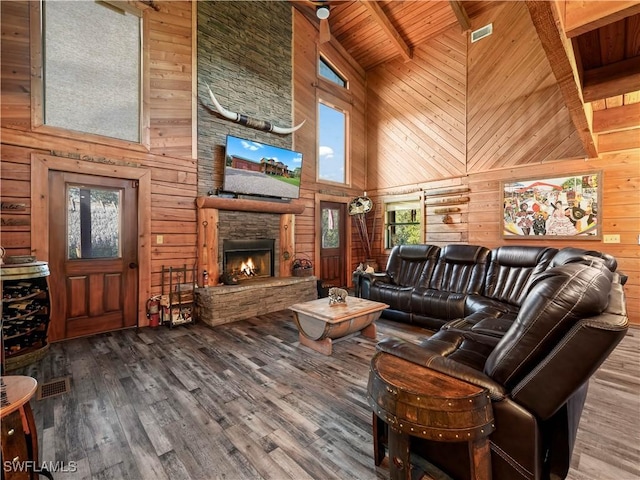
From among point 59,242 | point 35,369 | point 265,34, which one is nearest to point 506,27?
point 265,34

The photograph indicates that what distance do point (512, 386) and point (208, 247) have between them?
4.16m

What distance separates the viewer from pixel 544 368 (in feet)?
3.58

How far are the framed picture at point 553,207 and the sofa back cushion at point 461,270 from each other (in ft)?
4.65

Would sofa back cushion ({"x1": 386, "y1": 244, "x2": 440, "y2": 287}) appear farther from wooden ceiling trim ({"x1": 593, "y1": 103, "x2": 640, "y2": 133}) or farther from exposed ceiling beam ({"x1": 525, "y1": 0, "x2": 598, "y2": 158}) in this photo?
wooden ceiling trim ({"x1": 593, "y1": 103, "x2": 640, "y2": 133})

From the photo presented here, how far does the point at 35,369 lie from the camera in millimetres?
2648

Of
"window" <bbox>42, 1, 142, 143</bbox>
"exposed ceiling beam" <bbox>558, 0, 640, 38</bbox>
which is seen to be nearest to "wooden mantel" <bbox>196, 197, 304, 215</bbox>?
"window" <bbox>42, 1, 142, 143</bbox>

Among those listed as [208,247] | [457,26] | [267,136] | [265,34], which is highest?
[457,26]

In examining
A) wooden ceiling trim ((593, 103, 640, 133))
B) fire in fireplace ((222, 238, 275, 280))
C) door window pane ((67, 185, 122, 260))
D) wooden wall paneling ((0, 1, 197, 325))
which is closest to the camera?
wooden wall paneling ((0, 1, 197, 325))

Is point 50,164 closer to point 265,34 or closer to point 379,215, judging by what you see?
point 265,34

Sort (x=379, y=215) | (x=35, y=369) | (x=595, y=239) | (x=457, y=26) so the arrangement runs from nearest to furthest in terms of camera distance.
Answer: (x=35, y=369) → (x=595, y=239) → (x=457, y=26) → (x=379, y=215)

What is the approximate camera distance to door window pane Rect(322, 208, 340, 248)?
639 centimetres

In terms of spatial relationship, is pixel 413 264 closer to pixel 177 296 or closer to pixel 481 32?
pixel 177 296

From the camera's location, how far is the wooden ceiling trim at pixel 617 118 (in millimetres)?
3562

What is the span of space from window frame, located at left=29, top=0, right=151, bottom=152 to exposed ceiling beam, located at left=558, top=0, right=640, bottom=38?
4.50 m
